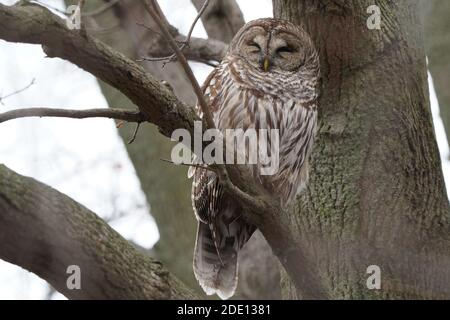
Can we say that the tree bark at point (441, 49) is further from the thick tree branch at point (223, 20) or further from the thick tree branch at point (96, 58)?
the thick tree branch at point (96, 58)

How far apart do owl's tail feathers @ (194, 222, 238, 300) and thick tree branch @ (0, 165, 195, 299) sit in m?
1.54

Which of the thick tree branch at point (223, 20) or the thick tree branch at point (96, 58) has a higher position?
the thick tree branch at point (223, 20)

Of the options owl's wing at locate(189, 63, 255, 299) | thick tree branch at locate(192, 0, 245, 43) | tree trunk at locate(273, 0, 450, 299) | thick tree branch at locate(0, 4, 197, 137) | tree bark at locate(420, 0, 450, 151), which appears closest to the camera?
thick tree branch at locate(0, 4, 197, 137)

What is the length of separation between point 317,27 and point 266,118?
1.81 ft

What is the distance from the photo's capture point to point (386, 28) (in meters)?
4.19

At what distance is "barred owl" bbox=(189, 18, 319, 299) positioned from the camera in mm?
4352

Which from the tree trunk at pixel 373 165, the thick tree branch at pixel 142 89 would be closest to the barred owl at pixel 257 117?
the tree trunk at pixel 373 165

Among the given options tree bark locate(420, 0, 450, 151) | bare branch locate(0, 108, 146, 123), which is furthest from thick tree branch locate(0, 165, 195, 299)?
tree bark locate(420, 0, 450, 151)

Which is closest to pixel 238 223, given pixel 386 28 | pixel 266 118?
pixel 266 118

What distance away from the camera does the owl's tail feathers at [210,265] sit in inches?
181

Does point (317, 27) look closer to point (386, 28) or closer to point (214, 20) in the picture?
point (386, 28)

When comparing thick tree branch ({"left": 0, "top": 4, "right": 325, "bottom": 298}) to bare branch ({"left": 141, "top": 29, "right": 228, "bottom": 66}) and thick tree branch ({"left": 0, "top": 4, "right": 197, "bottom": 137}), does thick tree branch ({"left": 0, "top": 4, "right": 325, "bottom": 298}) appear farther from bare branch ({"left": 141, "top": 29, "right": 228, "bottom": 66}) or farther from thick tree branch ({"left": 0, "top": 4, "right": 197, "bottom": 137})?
bare branch ({"left": 141, "top": 29, "right": 228, "bottom": 66})

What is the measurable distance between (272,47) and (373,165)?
1.01 metres

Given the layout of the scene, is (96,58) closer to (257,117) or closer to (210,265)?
(257,117)
